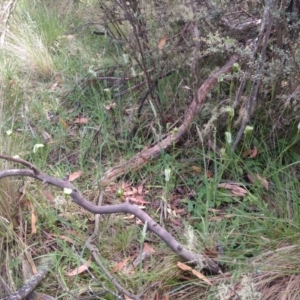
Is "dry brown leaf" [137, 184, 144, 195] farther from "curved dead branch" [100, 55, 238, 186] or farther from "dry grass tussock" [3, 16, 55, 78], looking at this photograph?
"dry grass tussock" [3, 16, 55, 78]

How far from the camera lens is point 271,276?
200cm

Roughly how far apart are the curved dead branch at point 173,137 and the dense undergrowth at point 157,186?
42mm

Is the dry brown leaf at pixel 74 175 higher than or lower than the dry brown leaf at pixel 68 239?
higher

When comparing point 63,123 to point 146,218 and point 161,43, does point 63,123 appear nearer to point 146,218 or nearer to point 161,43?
point 161,43

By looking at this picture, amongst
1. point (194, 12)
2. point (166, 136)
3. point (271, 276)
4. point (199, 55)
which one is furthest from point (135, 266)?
point (194, 12)

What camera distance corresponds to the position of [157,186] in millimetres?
2529

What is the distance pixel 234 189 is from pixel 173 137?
44cm

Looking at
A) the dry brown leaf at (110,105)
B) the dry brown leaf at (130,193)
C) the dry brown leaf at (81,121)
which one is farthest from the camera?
the dry brown leaf at (81,121)

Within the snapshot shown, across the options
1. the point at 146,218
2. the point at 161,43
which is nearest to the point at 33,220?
the point at 146,218

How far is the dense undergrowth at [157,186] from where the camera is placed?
2076 mm

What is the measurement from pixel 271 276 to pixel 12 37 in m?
2.86

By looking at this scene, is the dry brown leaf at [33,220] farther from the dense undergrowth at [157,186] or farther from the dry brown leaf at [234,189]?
the dry brown leaf at [234,189]

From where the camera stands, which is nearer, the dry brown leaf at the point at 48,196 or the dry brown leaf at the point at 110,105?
the dry brown leaf at the point at 48,196

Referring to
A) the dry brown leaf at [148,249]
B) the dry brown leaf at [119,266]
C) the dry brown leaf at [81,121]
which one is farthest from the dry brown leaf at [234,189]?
the dry brown leaf at [81,121]
